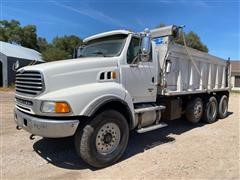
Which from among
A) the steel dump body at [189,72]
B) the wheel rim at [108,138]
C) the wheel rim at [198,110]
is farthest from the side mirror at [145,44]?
the wheel rim at [198,110]

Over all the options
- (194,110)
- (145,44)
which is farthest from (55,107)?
(194,110)

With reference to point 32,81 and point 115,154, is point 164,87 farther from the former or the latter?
point 32,81

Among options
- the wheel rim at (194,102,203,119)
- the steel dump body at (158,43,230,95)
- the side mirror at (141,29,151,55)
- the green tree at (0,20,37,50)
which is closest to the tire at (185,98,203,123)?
the wheel rim at (194,102,203,119)

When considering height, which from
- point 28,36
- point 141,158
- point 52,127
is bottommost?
point 141,158

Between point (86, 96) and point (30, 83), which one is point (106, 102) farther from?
point (30, 83)

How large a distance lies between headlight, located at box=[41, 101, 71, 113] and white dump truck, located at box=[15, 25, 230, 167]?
2 centimetres

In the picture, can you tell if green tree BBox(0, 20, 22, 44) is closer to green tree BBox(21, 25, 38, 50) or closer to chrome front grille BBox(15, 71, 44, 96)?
green tree BBox(21, 25, 38, 50)

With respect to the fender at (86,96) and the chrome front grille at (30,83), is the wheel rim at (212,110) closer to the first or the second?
the fender at (86,96)

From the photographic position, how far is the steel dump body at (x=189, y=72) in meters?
6.44

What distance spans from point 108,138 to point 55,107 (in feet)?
4.18

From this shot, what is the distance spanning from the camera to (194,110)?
791cm

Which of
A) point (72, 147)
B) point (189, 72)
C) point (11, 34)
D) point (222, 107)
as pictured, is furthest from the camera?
point (11, 34)

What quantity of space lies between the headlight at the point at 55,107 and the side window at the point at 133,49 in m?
1.88

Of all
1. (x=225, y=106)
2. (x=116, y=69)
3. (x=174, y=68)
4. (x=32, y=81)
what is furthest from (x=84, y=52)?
(x=225, y=106)
